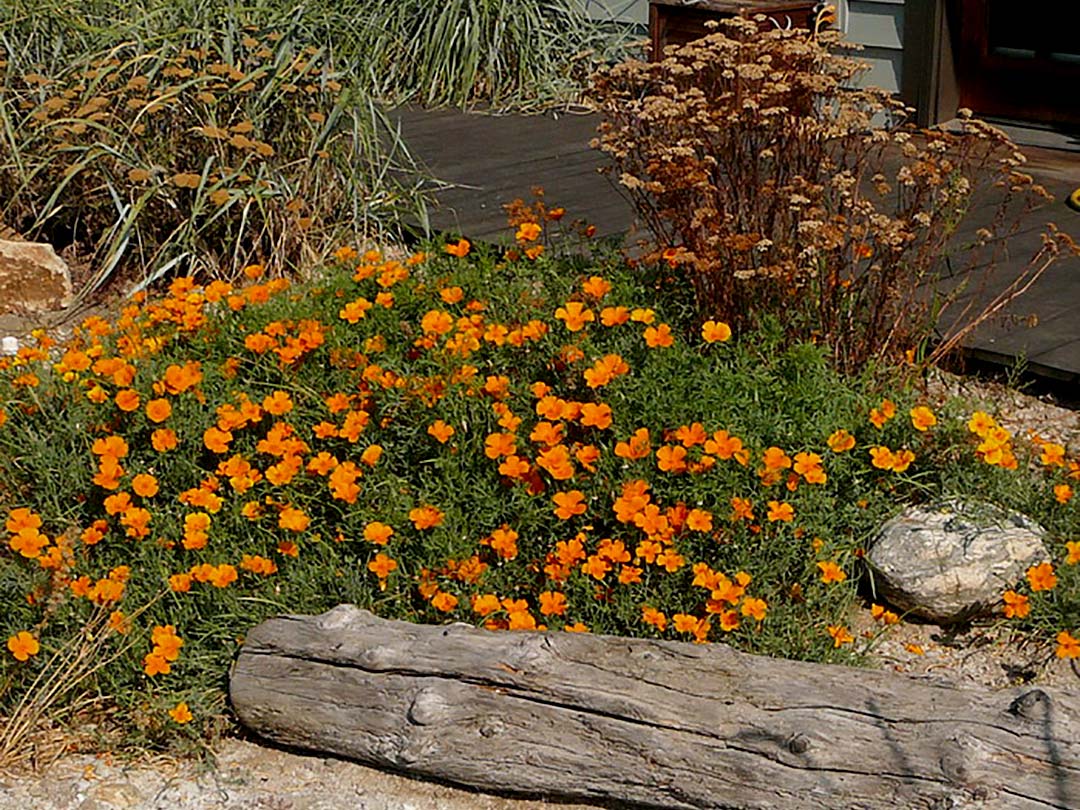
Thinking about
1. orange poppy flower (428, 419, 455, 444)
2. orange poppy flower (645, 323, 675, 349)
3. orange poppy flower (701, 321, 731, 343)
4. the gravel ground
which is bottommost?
the gravel ground

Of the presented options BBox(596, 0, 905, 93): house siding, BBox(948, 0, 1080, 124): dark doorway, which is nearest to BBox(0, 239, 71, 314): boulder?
BBox(596, 0, 905, 93): house siding

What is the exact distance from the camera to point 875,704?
9.32 feet

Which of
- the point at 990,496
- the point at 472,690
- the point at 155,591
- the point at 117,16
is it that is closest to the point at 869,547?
the point at 990,496

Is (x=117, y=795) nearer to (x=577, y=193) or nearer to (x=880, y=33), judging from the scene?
(x=577, y=193)

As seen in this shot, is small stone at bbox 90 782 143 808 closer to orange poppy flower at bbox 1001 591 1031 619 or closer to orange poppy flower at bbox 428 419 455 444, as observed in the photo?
orange poppy flower at bbox 428 419 455 444

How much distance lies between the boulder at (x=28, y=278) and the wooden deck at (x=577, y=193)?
1.46 meters

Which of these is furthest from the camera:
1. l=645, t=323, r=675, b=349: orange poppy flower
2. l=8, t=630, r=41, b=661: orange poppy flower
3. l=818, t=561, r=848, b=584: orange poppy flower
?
l=645, t=323, r=675, b=349: orange poppy flower

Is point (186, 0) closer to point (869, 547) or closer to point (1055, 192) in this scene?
point (1055, 192)

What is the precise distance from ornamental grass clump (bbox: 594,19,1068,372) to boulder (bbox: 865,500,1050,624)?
0.67 metres

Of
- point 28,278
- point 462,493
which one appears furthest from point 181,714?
point 28,278

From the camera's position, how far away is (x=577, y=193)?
21.9ft

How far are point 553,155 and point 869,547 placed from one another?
4.18 m

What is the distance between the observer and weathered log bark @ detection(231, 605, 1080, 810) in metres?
2.70

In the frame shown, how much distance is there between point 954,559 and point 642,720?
92cm
